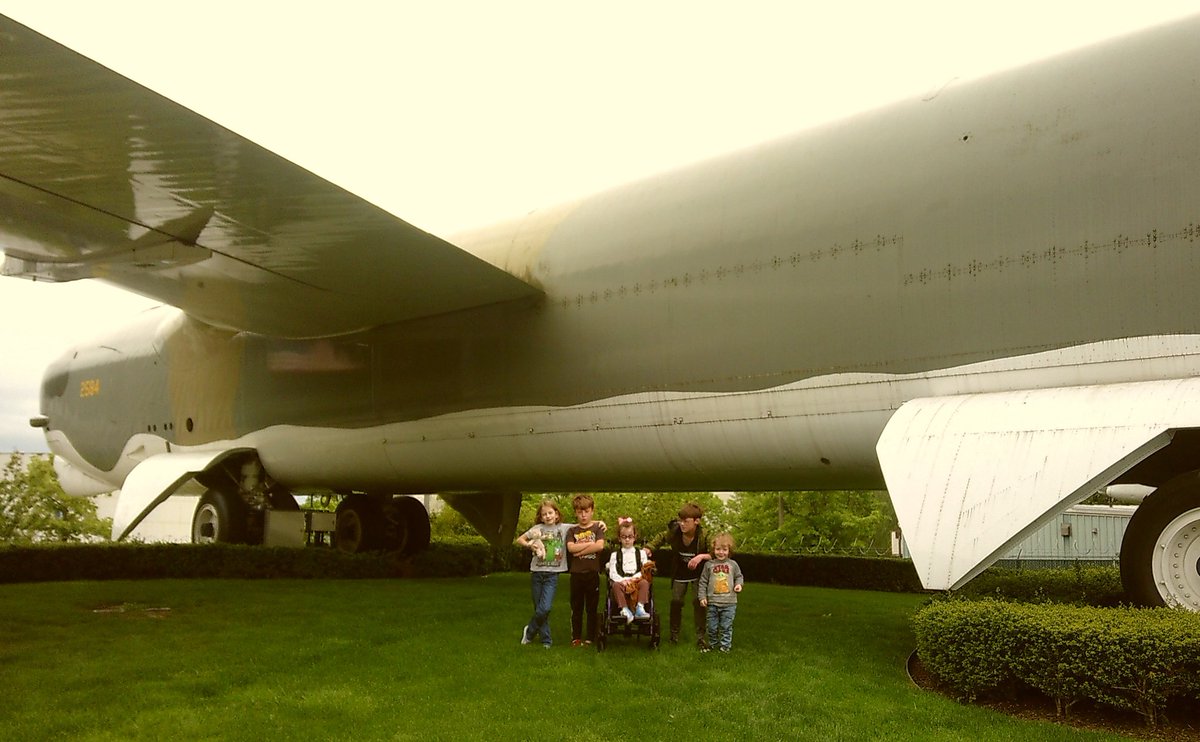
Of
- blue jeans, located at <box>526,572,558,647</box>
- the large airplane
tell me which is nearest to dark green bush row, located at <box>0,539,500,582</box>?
the large airplane

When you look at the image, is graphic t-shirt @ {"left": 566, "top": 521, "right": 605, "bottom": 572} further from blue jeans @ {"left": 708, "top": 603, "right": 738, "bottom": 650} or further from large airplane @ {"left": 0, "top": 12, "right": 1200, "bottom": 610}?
large airplane @ {"left": 0, "top": 12, "right": 1200, "bottom": 610}

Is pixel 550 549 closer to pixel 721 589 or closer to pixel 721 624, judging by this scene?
pixel 721 589

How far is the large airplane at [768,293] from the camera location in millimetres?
7121

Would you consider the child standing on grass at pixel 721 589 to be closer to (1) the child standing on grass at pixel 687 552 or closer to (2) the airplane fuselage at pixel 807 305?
(1) the child standing on grass at pixel 687 552

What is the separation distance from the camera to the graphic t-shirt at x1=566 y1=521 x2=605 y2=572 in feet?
28.1

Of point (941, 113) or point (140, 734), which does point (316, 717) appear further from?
point (941, 113)

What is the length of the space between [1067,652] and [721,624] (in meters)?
3.27

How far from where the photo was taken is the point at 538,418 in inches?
460

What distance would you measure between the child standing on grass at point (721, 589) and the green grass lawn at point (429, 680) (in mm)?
230

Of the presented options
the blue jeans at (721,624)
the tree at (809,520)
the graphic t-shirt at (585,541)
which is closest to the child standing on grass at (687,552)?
the blue jeans at (721,624)

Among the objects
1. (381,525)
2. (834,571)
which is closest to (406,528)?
(381,525)

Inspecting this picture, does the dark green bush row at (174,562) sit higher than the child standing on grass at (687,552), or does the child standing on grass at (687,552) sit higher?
the child standing on grass at (687,552)

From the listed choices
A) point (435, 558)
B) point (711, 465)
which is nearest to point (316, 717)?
point (711, 465)

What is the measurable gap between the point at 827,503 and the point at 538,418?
1764cm
